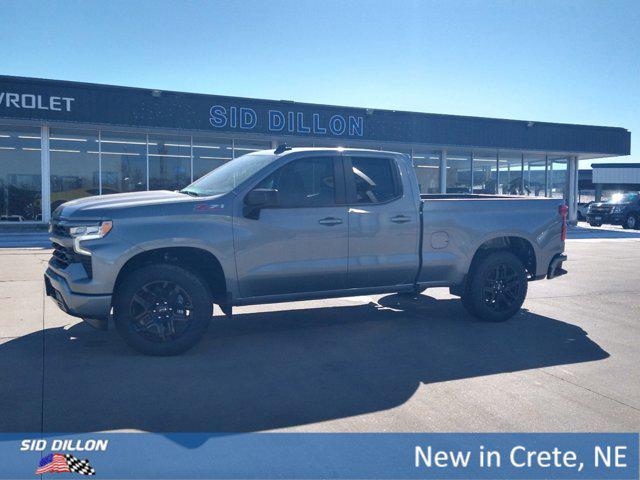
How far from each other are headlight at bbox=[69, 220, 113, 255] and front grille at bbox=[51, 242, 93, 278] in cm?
7

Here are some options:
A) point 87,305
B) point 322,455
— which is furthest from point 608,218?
point 322,455

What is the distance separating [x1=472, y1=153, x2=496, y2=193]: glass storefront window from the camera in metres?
28.9

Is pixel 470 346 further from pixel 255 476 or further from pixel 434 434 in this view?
pixel 255 476

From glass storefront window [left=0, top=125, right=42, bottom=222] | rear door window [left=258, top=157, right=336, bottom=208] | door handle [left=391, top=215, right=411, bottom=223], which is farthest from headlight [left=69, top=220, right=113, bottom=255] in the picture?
glass storefront window [left=0, top=125, right=42, bottom=222]

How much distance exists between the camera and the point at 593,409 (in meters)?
4.39

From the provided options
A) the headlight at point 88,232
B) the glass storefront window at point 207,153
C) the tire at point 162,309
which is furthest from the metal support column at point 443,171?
the headlight at point 88,232

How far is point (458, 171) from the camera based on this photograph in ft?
93.0

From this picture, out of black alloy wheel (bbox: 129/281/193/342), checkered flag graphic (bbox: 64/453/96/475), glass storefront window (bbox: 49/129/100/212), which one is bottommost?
checkered flag graphic (bbox: 64/453/96/475)

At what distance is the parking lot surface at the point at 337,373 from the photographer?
13.6 feet

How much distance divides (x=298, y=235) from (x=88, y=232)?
6.43 ft

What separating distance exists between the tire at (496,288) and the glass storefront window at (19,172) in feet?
58.8

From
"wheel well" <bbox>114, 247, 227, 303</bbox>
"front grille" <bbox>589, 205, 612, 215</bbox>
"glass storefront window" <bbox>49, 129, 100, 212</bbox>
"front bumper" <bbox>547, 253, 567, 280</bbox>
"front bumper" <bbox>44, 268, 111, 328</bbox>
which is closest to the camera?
"front bumper" <bbox>44, 268, 111, 328</bbox>

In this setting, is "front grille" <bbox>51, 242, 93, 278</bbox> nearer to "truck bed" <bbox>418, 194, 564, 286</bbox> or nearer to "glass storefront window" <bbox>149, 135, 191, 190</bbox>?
"truck bed" <bbox>418, 194, 564, 286</bbox>

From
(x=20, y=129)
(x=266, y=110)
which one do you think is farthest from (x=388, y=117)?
(x=20, y=129)
